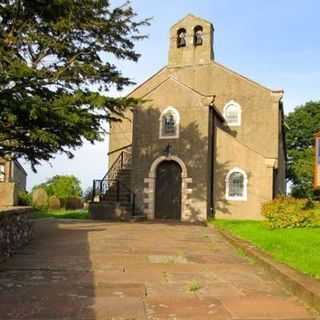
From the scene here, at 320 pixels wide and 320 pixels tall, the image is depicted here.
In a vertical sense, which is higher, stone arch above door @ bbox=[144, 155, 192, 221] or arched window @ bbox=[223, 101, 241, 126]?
arched window @ bbox=[223, 101, 241, 126]

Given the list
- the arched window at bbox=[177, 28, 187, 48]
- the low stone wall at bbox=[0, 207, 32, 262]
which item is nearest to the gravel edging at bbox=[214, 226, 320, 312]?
the low stone wall at bbox=[0, 207, 32, 262]

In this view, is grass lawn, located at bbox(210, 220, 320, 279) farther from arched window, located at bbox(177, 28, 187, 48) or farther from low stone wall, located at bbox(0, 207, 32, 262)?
arched window, located at bbox(177, 28, 187, 48)

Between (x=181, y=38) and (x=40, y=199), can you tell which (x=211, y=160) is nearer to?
(x=181, y=38)

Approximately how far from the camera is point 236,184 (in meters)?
26.0

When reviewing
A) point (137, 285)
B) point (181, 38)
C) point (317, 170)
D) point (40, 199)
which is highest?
point (181, 38)

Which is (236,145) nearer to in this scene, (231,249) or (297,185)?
(231,249)

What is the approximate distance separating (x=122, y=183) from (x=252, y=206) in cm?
742

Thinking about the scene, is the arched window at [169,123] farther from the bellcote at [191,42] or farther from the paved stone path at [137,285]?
the paved stone path at [137,285]

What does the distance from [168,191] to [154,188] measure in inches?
30.1

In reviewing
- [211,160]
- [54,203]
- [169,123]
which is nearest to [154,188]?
[211,160]

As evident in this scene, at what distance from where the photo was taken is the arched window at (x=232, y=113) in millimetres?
30688

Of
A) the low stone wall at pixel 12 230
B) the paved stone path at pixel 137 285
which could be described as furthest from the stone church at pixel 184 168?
the paved stone path at pixel 137 285

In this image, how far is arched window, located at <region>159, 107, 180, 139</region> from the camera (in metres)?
26.5

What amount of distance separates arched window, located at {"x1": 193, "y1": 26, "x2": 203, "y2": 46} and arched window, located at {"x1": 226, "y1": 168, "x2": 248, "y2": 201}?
9789 millimetres
